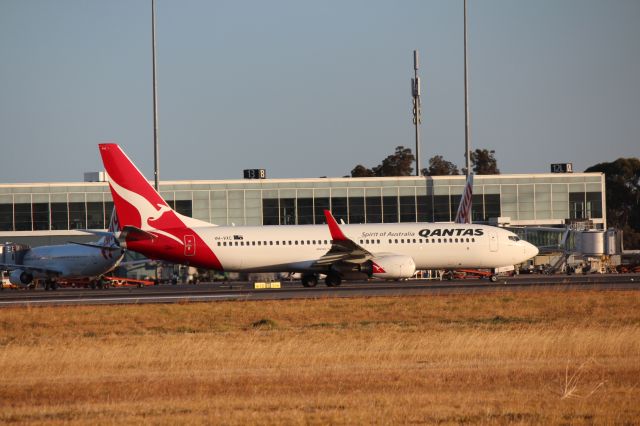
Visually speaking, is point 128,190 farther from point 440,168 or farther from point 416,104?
point 440,168

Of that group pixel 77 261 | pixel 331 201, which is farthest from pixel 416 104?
pixel 77 261

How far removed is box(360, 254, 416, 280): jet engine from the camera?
55.9 m

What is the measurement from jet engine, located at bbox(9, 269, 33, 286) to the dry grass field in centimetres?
3668

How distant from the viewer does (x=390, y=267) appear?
183ft

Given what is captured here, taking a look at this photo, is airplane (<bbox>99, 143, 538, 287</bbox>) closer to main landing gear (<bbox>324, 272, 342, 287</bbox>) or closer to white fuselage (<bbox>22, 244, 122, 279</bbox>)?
main landing gear (<bbox>324, 272, 342, 287</bbox>)

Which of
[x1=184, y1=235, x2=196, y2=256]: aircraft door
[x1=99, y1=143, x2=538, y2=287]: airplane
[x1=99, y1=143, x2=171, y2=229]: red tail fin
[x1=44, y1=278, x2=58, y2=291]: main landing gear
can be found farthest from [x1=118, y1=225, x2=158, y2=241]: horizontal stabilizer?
[x1=44, y1=278, x2=58, y2=291]: main landing gear

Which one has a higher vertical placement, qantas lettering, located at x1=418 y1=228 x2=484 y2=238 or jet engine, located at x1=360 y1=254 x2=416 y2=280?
qantas lettering, located at x1=418 y1=228 x2=484 y2=238

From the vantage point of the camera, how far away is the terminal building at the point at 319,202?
306 ft

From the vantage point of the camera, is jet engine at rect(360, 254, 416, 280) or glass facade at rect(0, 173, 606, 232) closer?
jet engine at rect(360, 254, 416, 280)

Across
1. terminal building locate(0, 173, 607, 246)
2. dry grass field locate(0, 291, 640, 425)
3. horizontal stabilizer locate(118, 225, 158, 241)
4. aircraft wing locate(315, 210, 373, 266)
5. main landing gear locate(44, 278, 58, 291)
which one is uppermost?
terminal building locate(0, 173, 607, 246)

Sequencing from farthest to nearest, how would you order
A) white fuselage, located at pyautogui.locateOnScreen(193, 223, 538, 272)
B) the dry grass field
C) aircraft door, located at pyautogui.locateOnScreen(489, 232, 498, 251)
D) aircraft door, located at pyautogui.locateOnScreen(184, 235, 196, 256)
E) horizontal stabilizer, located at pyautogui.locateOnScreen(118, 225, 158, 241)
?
aircraft door, located at pyautogui.locateOnScreen(489, 232, 498, 251) → white fuselage, located at pyautogui.locateOnScreen(193, 223, 538, 272) → aircraft door, located at pyautogui.locateOnScreen(184, 235, 196, 256) → horizontal stabilizer, located at pyautogui.locateOnScreen(118, 225, 158, 241) → the dry grass field

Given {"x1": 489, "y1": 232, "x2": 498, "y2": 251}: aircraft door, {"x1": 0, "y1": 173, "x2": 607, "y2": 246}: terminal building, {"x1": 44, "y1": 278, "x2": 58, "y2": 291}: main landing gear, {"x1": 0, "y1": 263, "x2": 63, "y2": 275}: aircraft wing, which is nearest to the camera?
{"x1": 489, "y1": 232, "x2": 498, "y2": 251}: aircraft door

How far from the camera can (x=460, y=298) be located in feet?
141

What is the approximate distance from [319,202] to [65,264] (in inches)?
1121
